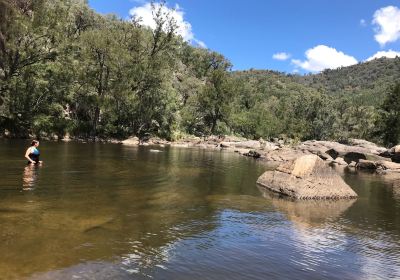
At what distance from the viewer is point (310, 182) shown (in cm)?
2353

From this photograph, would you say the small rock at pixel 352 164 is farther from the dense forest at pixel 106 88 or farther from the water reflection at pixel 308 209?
the dense forest at pixel 106 88

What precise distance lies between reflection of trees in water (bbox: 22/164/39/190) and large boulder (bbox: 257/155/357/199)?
13489mm

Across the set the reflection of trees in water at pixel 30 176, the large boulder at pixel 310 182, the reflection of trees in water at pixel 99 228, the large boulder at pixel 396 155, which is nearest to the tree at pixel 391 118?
the large boulder at pixel 396 155

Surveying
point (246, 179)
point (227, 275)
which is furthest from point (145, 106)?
point (227, 275)

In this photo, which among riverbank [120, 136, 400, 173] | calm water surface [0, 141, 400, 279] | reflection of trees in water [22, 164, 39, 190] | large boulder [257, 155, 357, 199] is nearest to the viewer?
calm water surface [0, 141, 400, 279]

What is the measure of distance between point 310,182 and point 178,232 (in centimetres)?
1206

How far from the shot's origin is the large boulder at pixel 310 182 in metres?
23.1

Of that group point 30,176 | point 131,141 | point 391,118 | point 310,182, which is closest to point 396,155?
point 391,118

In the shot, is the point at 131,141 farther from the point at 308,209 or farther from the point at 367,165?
the point at 308,209

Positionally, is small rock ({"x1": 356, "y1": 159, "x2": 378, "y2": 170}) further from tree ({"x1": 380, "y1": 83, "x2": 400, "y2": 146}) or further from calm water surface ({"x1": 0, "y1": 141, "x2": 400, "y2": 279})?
tree ({"x1": 380, "y1": 83, "x2": 400, "y2": 146})

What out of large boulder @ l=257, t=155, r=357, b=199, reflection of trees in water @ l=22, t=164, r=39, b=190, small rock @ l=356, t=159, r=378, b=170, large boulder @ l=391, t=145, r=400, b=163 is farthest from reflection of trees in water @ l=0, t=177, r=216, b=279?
large boulder @ l=391, t=145, r=400, b=163

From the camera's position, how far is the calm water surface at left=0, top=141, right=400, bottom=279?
10.4 metres

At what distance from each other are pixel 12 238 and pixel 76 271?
9.92 ft

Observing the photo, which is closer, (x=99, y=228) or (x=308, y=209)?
(x=99, y=228)
